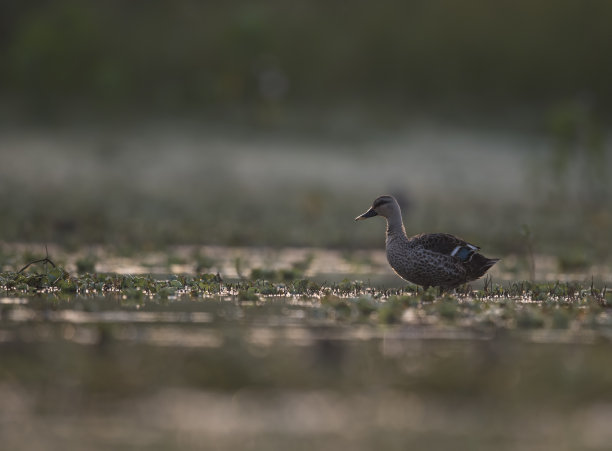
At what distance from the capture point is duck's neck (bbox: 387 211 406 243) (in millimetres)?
14781

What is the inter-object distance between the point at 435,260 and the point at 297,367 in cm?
523

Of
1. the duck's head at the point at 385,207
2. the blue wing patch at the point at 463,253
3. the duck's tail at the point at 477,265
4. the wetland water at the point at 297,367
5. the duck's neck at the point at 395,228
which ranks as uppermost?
the duck's head at the point at 385,207

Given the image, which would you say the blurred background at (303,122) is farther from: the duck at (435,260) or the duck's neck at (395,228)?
the duck's neck at (395,228)

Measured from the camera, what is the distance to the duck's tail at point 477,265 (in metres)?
14.5

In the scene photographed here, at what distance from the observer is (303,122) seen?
65.7m

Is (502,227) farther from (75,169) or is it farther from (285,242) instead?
(75,169)

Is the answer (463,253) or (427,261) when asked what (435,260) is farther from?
(463,253)

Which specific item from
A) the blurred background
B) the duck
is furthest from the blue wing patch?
the blurred background

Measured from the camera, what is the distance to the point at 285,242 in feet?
74.9

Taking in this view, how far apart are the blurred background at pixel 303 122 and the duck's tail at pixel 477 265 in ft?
4.84

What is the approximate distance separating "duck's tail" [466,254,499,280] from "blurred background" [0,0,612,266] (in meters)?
1.47

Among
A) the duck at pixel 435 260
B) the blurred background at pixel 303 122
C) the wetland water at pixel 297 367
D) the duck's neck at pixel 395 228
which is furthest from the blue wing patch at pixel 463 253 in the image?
the blurred background at pixel 303 122

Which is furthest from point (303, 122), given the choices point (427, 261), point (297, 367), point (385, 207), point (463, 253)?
point (297, 367)

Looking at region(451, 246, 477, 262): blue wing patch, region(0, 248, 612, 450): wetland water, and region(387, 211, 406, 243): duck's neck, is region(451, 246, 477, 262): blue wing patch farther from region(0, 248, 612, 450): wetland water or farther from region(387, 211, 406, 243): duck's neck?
region(387, 211, 406, 243): duck's neck
